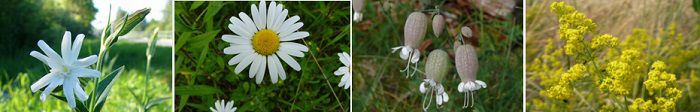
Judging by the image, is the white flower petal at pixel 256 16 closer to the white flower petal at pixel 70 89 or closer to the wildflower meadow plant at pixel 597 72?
the white flower petal at pixel 70 89

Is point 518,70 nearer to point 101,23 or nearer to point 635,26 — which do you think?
point 635,26

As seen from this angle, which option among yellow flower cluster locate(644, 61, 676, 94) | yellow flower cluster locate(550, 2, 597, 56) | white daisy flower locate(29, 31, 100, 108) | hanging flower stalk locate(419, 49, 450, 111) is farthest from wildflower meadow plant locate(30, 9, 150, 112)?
yellow flower cluster locate(644, 61, 676, 94)

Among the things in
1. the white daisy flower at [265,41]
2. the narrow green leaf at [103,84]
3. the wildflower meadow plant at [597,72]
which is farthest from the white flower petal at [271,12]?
the wildflower meadow plant at [597,72]

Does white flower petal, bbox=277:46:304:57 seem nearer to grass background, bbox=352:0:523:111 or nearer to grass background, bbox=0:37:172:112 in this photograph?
grass background, bbox=352:0:523:111

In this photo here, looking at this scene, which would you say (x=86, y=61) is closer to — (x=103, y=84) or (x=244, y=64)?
(x=103, y=84)

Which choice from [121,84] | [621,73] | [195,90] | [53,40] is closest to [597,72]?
[621,73]
